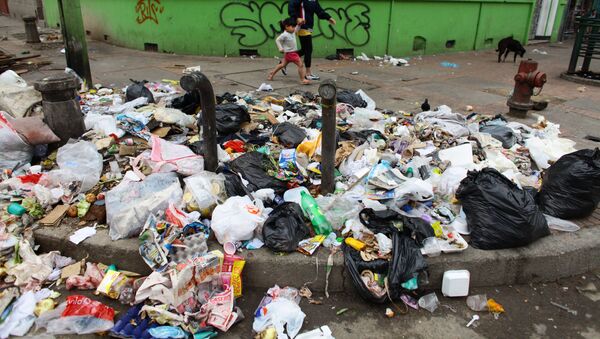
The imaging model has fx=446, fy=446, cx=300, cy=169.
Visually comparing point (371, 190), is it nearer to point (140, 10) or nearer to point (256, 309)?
point (256, 309)

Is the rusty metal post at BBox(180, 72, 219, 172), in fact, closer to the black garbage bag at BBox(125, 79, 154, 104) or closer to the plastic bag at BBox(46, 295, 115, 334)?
the plastic bag at BBox(46, 295, 115, 334)

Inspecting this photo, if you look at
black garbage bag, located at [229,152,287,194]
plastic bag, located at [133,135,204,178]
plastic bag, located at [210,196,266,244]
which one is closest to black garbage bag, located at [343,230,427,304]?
plastic bag, located at [210,196,266,244]

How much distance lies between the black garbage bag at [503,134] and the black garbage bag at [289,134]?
7.01 ft

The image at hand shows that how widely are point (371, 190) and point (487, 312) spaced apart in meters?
1.18

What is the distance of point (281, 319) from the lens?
262cm

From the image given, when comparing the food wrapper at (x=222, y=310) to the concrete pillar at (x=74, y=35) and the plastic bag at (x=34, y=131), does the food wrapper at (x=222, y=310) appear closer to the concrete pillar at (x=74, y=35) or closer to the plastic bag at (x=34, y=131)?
the plastic bag at (x=34, y=131)

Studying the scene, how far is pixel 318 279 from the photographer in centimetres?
294

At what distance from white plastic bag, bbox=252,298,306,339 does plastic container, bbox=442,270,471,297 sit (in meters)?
0.97

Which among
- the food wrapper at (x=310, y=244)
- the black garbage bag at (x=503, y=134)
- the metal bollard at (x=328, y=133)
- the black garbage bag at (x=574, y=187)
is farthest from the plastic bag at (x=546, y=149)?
the food wrapper at (x=310, y=244)

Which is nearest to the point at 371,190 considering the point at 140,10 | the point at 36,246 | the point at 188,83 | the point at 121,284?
the point at 188,83

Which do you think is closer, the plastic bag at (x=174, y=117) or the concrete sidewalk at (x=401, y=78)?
the plastic bag at (x=174, y=117)

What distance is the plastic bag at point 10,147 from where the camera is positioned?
3.93 m

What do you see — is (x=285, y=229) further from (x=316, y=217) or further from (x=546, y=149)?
(x=546, y=149)

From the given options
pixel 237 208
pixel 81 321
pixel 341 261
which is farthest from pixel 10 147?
pixel 341 261
